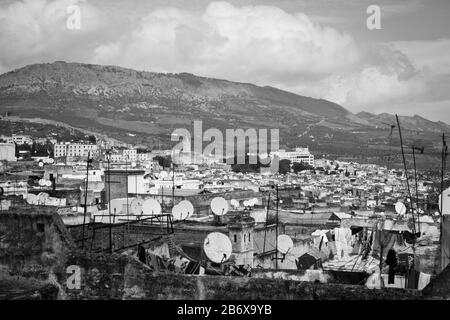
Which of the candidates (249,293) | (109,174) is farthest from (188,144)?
(249,293)

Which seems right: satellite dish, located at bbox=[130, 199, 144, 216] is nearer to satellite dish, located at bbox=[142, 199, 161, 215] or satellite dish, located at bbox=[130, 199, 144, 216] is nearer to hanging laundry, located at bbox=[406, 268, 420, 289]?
satellite dish, located at bbox=[142, 199, 161, 215]

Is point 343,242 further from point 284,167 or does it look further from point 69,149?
point 69,149

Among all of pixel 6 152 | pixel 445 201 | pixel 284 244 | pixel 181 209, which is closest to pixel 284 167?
pixel 6 152

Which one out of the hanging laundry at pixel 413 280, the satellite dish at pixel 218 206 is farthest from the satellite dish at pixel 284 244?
the hanging laundry at pixel 413 280

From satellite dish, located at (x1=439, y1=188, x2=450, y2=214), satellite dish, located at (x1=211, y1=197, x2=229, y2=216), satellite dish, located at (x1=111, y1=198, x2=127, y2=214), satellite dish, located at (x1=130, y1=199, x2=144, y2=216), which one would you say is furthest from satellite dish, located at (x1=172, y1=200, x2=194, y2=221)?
satellite dish, located at (x1=439, y1=188, x2=450, y2=214)

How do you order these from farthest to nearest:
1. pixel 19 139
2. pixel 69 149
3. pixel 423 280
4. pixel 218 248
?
1. pixel 19 139
2. pixel 69 149
3. pixel 218 248
4. pixel 423 280
